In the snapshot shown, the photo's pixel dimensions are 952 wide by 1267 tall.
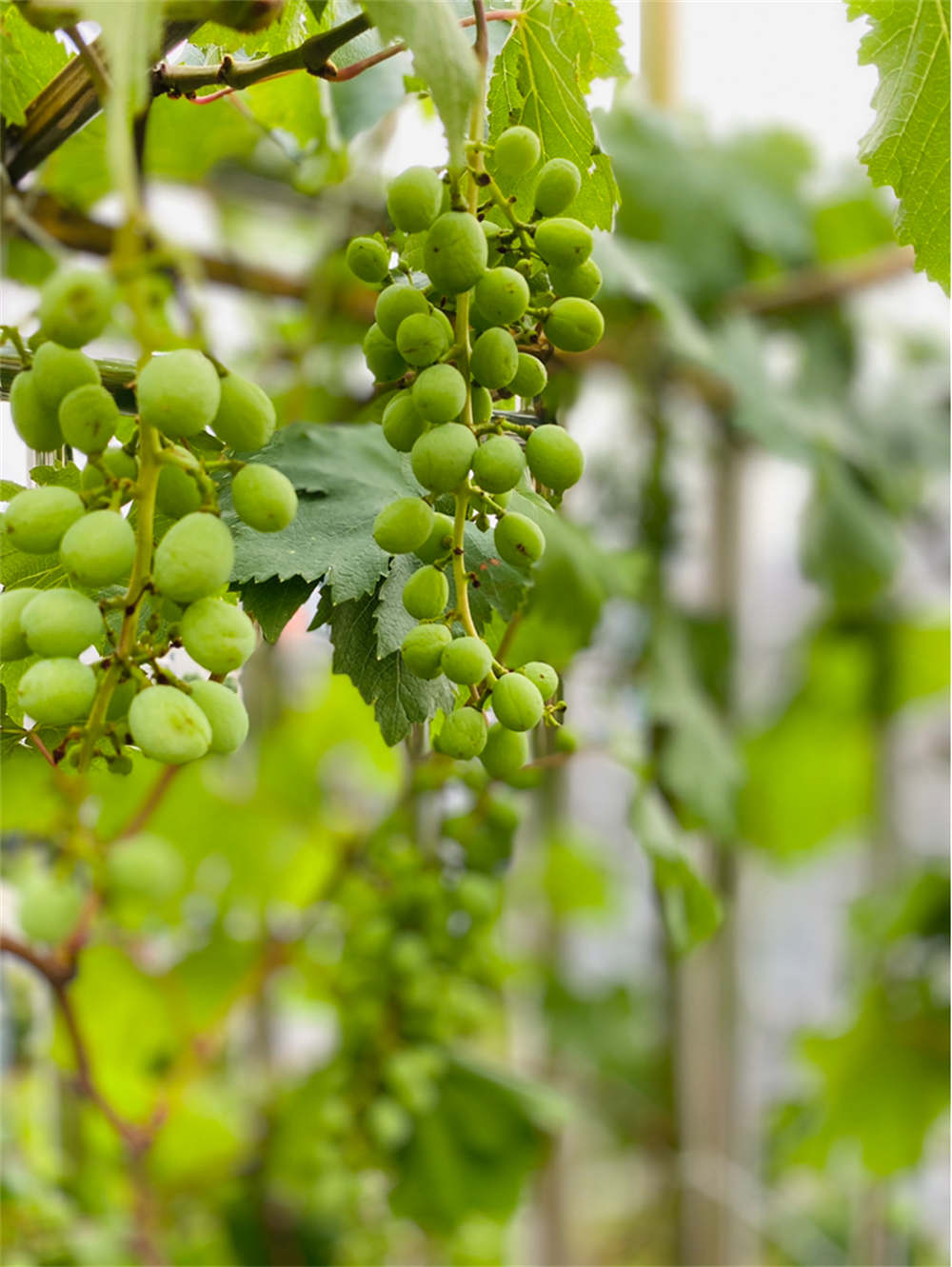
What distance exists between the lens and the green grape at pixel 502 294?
237 mm

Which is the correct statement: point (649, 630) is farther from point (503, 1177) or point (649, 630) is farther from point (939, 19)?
point (939, 19)

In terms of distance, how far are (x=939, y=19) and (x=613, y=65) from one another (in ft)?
0.30

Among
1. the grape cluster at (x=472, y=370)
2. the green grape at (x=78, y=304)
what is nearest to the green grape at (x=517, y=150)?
the grape cluster at (x=472, y=370)

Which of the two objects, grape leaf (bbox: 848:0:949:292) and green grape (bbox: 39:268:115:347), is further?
grape leaf (bbox: 848:0:949:292)

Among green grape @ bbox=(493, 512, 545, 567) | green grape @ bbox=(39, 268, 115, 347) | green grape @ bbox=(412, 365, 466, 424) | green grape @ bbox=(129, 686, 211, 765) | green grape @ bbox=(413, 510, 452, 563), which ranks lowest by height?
green grape @ bbox=(129, 686, 211, 765)

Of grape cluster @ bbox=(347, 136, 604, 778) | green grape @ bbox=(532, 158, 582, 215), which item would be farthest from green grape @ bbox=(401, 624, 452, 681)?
green grape @ bbox=(532, 158, 582, 215)

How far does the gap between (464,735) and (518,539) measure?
1.9 inches

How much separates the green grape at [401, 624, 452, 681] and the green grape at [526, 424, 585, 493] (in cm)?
4

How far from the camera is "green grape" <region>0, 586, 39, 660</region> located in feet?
0.73

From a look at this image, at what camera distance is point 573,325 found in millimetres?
253

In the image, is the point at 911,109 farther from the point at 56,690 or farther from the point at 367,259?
the point at 56,690

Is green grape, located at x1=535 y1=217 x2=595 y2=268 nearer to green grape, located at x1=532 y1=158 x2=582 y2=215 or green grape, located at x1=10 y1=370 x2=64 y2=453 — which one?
green grape, located at x1=532 y1=158 x2=582 y2=215

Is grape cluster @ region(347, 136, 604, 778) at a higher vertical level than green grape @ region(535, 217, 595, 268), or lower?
lower

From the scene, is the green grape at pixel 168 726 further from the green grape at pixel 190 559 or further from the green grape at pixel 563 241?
the green grape at pixel 563 241
